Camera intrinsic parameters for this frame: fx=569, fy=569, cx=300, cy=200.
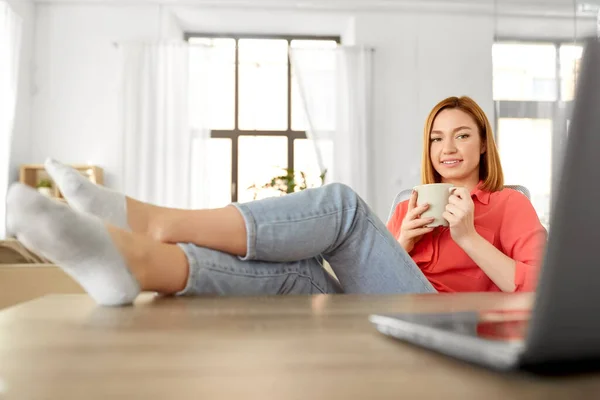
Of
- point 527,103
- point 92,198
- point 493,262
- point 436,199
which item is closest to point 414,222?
point 436,199

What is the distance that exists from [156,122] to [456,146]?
357cm

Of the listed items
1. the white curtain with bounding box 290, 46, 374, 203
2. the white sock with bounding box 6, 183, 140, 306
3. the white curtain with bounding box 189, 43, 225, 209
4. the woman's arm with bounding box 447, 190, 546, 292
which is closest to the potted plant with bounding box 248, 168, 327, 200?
the white curtain with bounding box 290, 46, 374, 203

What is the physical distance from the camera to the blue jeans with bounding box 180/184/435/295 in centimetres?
96

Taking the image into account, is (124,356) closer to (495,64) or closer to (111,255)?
(111,255)

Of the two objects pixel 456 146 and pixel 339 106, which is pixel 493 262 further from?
pixel 339 106

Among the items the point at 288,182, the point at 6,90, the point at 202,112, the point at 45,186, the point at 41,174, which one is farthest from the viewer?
the point at 202,112

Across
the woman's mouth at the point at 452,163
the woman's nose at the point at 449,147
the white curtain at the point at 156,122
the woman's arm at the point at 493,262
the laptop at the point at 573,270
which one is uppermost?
the white curtain at the point at 156,122

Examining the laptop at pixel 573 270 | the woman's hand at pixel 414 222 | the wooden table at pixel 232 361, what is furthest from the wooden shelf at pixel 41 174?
the laptop at pixel 573 270

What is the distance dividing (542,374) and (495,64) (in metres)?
5.17

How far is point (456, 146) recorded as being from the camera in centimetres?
168

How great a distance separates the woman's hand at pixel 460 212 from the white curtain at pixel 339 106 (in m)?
3.53

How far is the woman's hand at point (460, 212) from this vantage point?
1.31 meters

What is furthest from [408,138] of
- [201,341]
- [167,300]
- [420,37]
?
[201,341]

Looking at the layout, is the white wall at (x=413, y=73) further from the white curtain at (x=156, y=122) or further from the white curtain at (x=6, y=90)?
the white curtain at (x=6, y=90)
